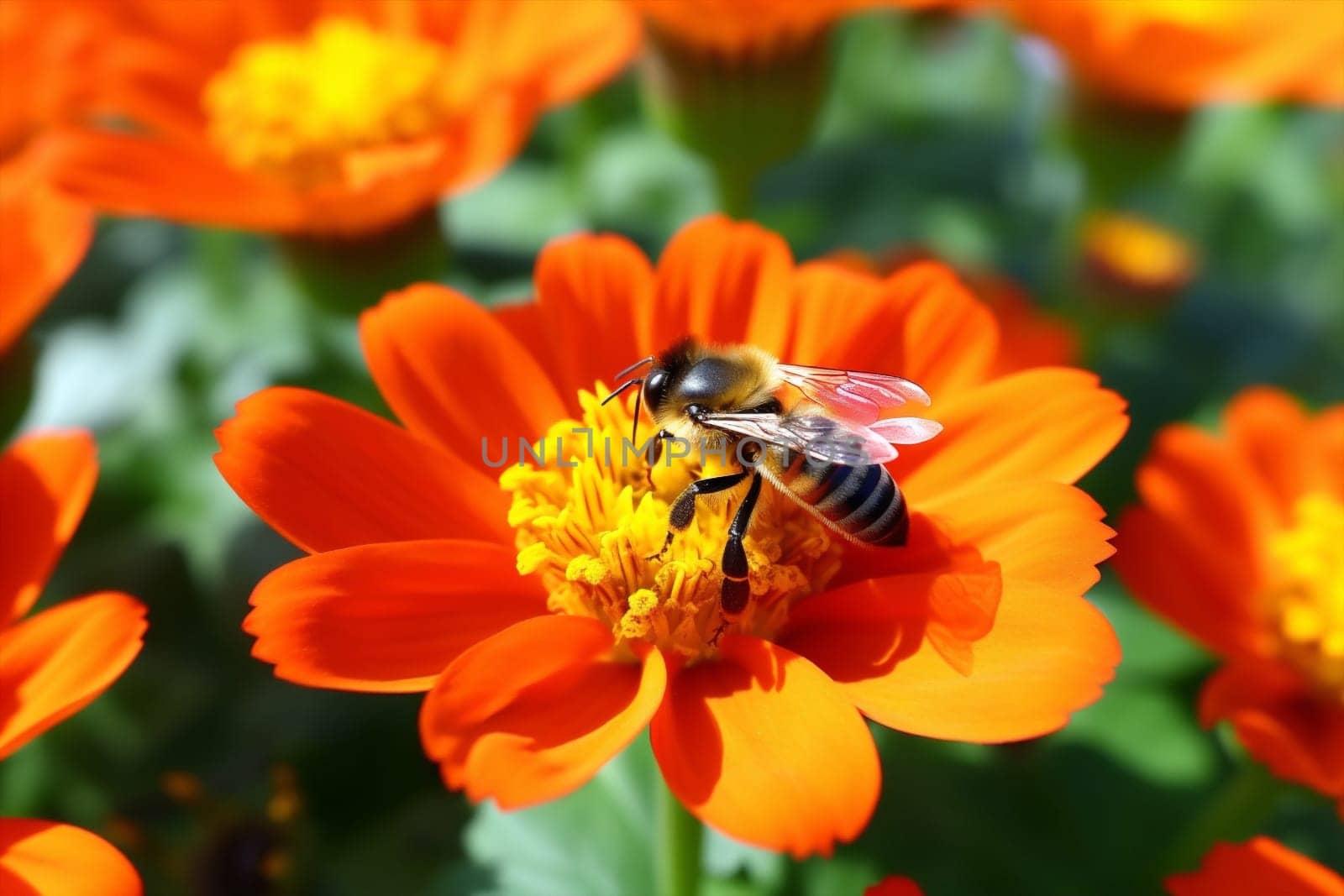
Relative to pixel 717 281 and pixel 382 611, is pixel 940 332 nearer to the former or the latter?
pixel 717 281

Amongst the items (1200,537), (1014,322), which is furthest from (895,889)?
(1014,322)

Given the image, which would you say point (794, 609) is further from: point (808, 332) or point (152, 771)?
point (152, 771)

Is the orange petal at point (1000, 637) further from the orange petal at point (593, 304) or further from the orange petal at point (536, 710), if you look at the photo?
the orange petal at point (593, 304)

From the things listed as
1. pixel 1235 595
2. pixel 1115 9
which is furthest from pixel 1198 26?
pixel 1235 595

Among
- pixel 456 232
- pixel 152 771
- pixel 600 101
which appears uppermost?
pixel 600 101

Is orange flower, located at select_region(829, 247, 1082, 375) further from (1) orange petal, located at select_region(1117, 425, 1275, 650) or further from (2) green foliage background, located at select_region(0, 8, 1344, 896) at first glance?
(1) orange petal, located at select_region(1117, 425, 1275, 650)
